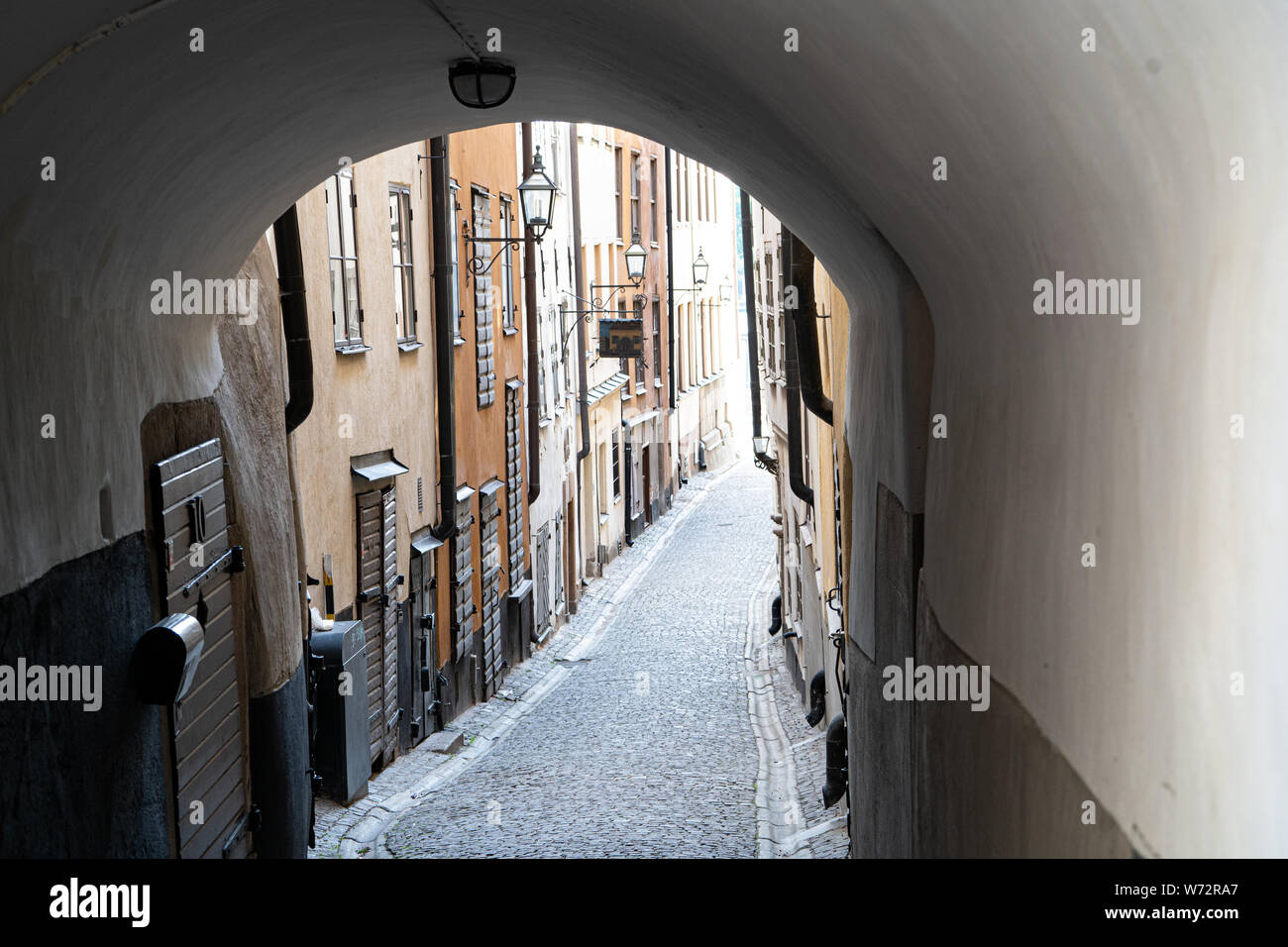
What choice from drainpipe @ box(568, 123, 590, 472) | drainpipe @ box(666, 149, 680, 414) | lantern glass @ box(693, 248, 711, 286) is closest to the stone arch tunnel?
drainpipe @ box(568, 123, 590, 472)

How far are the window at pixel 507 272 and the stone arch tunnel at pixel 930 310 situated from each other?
1040 centimetres

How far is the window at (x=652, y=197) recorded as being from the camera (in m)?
33.4

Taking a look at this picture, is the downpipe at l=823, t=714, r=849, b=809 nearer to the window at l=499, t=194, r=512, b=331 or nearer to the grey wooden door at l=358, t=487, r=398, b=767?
the grey wooden door at l=358, t=487, r=398, b=767

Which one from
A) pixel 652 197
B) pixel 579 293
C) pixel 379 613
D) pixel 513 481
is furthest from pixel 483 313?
pixel 652 197

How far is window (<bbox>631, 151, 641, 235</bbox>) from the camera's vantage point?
3195 cm

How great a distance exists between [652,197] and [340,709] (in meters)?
25.6

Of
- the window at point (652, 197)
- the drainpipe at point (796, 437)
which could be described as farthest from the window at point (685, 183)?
the drainpipe at point (796, 437)

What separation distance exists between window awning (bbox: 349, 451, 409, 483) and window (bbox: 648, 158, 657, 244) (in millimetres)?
21677

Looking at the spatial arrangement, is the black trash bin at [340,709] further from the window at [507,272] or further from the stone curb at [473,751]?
the window at [507,272]

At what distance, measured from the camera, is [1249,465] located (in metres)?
1.92

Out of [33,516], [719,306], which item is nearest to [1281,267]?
[33,516]

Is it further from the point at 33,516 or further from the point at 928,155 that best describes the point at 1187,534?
the point at 33,516

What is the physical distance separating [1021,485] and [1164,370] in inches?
38.6

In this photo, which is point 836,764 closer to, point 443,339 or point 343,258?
point 343,258
